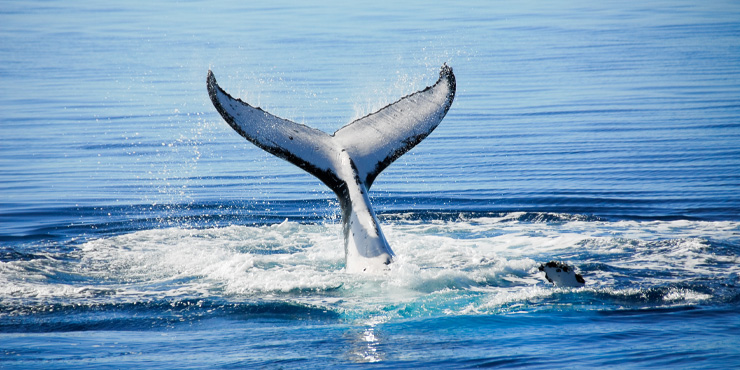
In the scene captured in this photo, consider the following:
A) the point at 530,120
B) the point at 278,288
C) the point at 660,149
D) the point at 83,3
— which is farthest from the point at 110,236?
the point at 83,3

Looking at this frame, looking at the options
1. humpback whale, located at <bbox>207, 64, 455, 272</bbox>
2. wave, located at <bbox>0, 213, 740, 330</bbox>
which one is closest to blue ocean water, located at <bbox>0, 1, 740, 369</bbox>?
wave, located at <bbox>0, 213, 740, 330</bbox>

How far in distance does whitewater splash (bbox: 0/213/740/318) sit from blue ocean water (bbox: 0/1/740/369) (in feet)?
0.11

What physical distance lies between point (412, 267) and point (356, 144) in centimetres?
155

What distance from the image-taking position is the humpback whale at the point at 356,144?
8125 millimetres

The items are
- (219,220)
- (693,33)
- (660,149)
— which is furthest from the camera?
(693,33)

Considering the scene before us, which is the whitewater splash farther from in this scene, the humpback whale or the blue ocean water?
the humpback whale

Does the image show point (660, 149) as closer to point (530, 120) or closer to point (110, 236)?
point (530, 120)

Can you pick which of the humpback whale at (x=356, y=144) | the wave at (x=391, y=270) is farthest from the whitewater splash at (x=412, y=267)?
the humpback whale at (x=356, y=144)

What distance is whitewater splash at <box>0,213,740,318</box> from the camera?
304 inches

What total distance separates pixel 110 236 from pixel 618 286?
5954 mm

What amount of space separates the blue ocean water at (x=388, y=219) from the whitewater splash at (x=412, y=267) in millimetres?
35

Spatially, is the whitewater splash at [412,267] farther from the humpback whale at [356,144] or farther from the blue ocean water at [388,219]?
the humpback whale at [356,144]

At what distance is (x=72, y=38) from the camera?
1618 inches

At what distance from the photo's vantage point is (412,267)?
26.3 feet
